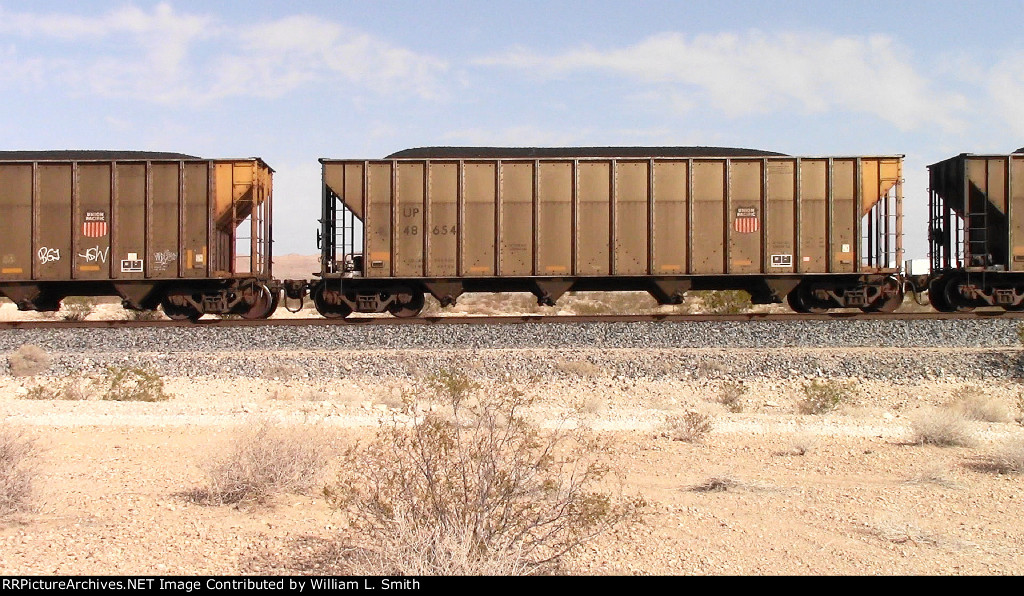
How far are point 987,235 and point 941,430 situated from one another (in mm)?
11306

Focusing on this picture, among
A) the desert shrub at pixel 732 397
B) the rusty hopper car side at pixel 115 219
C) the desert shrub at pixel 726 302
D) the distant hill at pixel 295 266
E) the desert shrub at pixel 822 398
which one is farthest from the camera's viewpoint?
the distant hill at pixel 295 266

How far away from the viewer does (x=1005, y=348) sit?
14.2 m

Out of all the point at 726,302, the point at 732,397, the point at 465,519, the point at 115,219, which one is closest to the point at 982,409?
the point at 732,397

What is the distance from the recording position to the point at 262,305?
705 inches

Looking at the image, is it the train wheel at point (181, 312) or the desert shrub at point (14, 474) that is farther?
the train wheel at point (181, 312)

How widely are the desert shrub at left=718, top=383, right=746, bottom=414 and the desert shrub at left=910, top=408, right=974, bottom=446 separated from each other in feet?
7.74

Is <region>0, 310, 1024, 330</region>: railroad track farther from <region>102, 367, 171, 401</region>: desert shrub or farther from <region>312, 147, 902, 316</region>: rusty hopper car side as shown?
<region>102, 367, 171, 401</region>: desert shrub

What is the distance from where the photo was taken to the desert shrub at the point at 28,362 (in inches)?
513

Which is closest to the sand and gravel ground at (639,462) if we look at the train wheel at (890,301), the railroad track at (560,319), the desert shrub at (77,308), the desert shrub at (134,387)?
the desert shrub at (134,387)

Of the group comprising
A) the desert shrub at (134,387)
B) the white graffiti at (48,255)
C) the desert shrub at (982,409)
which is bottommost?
the desert shrub at (982,409)

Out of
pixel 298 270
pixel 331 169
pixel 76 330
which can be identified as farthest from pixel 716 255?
pixel 298 270

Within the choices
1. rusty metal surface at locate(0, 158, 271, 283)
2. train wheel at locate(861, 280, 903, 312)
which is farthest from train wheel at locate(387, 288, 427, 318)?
train wheel at locate(861, 280, 903, 312)

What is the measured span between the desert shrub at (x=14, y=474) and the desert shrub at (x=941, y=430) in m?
8.17

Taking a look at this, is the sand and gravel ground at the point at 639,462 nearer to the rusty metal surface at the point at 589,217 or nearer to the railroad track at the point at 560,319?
the railroad track at the point at 560,319
